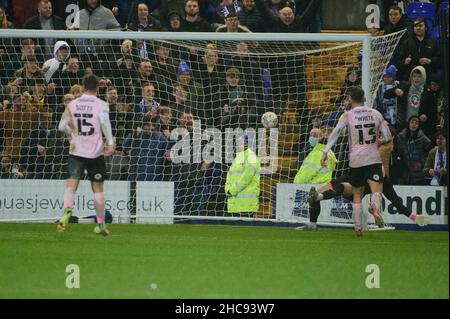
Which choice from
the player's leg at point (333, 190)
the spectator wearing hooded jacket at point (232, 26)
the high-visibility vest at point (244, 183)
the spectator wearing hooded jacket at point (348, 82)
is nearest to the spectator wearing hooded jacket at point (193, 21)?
the spectator wearing hooded jacket at point (232, 26)

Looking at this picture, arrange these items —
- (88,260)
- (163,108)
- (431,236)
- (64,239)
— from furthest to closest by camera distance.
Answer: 1. (163,108)
2. (431,236)
3. (64,239)
4. (88,260)

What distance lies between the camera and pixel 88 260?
12.9 m

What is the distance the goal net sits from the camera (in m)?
19.8

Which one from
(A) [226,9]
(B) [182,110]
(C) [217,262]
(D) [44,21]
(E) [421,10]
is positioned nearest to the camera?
(C) [217,262]

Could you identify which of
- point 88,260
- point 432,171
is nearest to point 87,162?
point 88,260

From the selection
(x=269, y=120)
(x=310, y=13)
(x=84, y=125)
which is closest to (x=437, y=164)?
(x=269, y=120)

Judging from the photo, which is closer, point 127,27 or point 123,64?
point 123,64

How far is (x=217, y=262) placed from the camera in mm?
12953

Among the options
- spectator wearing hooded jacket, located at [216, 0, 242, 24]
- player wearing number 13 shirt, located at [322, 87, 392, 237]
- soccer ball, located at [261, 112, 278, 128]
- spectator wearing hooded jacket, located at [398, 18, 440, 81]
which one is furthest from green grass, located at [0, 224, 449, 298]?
spectator wearing hooded jacket, located at [216, 0, 242, 24]

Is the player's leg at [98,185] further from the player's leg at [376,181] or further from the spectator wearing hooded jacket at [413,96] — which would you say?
the spectator wearing hooded jacket at [413,96]

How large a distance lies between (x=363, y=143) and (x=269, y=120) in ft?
10.6

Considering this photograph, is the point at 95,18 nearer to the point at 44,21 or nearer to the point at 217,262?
the point at 44,21

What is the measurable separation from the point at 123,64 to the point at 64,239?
5.35m

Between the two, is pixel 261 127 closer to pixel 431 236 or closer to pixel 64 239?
pixel 431 236
